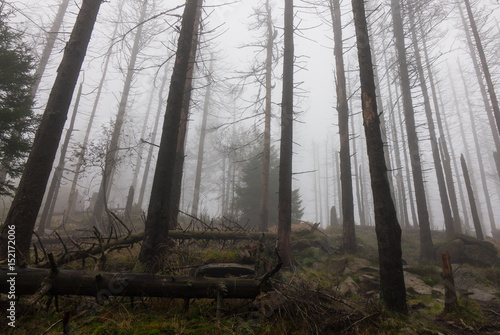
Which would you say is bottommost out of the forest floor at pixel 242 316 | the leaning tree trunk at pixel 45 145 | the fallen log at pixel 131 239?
the forest floor at pixel 242 316

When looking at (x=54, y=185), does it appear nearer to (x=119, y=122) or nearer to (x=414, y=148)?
(x=119, y=122)

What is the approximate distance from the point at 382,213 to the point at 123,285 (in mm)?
4477

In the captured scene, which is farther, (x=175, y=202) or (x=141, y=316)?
(x=175, y=202)

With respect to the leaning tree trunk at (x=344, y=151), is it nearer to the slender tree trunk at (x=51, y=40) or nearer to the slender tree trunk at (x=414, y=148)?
the slender tree trunk at (x=414, y=148)

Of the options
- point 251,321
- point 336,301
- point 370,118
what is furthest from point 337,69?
point 251,321

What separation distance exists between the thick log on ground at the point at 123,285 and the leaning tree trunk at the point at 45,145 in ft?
2.44

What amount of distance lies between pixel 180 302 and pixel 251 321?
1.19 meters

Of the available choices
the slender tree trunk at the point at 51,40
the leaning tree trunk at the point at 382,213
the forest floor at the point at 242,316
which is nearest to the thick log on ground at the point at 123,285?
the forest floor at the point at 242,316

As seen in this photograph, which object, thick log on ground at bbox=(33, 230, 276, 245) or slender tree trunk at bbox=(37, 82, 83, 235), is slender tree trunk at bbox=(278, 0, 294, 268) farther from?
slender tree trunk at bbox=(37, 82, 83, 235)

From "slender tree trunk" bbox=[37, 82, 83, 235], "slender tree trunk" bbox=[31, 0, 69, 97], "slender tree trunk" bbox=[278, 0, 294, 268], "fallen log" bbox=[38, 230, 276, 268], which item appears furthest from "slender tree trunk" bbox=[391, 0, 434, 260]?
"slender tree trunk" bbox=[31, 0, 69, 97]

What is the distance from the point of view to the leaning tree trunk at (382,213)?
4223mm

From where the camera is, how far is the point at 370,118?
5.01 metres

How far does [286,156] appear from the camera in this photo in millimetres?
7875

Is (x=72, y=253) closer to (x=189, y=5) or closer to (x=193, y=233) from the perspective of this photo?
(x=193, y=233)
